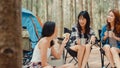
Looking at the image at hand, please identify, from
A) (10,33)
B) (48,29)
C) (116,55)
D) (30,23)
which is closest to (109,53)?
(116,55)

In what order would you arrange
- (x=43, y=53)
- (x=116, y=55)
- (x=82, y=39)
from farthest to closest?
1. (x=82, y=39)
2. (x=116, y=55)
3. (x=43, y=53)

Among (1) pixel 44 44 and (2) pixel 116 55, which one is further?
(2) pixel 116 55

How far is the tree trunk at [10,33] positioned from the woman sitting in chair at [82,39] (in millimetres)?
3914

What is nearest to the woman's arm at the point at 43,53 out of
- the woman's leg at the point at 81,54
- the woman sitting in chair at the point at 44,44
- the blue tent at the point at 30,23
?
the woman sitting in chair at the point at 44,44

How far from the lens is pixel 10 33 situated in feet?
4.34

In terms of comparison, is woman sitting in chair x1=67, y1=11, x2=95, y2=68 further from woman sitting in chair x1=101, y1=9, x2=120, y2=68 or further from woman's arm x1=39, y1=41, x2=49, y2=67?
woman's arm x1=39, y1=41, x2=49, y2=67

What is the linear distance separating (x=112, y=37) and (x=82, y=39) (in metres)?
0.47

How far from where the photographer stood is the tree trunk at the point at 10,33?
131 centimetres

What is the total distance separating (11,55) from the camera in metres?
1.34

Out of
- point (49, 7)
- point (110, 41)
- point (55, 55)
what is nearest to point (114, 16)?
point (110, 41)

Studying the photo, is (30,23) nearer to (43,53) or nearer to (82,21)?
(82,21)

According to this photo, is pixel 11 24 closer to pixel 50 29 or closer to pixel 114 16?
pixel 50 29

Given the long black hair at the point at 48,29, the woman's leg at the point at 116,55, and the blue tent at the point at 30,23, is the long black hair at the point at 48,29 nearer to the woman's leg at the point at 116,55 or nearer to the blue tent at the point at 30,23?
the woman's leg at the point at 116,55

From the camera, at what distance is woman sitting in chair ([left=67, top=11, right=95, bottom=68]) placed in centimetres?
524
